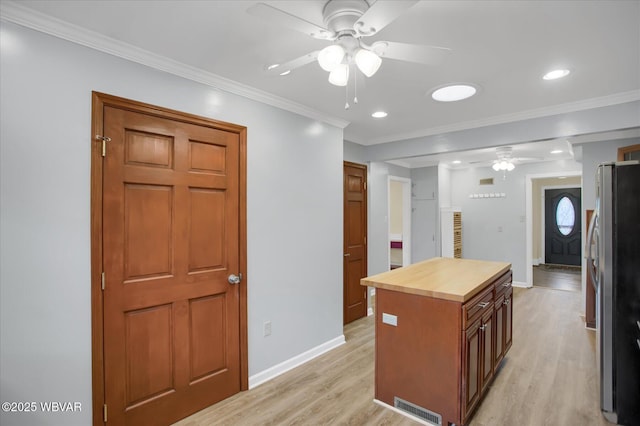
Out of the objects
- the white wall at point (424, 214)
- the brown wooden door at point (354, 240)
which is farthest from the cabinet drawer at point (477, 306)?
the white wall at point (424, 214)

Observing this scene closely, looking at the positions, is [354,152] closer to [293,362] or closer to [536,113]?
[536,113]

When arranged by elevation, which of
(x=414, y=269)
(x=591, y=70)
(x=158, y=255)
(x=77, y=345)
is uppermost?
(x=591, y=70)

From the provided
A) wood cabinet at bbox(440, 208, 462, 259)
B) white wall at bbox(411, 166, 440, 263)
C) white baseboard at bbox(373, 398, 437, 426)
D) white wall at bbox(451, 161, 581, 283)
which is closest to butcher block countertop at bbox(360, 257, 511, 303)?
white baseboard at bbox(373, 398, 437, 426)

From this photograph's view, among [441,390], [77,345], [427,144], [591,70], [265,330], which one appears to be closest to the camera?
[77,345]

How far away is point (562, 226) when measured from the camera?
8633 mm

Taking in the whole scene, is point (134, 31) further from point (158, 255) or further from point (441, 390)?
point (441, 390)

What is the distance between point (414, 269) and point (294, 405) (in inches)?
58.9

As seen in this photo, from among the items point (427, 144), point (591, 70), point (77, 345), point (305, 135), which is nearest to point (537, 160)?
point (427, 144)

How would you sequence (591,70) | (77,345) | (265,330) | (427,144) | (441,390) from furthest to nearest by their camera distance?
(427,144)
(265,330)
(591,70)
(441,390)
(77,345)

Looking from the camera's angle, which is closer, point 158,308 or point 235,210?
point 158,308

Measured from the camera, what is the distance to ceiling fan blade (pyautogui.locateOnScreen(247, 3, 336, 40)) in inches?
47.5

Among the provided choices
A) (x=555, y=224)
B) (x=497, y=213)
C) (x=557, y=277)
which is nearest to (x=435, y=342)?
(x=497, y=213)

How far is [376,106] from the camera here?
10.4 ft

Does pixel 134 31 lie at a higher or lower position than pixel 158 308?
higher
